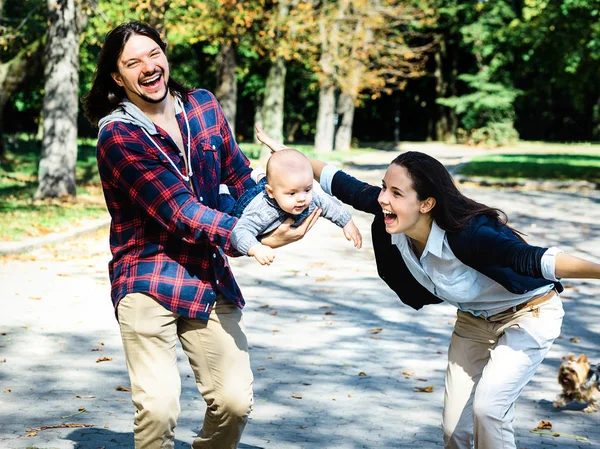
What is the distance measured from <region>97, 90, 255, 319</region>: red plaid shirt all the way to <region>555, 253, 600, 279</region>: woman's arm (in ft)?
4.30

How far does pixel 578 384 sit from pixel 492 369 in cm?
238

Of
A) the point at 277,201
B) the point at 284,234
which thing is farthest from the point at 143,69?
the point at 284,234

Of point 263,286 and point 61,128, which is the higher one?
point 61,128

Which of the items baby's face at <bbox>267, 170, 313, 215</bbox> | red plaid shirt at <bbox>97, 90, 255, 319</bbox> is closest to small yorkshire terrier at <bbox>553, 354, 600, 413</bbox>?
red plaid shirt at <bbox>97, 90, 255, 319</bbox>

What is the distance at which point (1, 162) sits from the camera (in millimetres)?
26594

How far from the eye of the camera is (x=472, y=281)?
3.97 metres

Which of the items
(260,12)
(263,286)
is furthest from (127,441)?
(260,12)

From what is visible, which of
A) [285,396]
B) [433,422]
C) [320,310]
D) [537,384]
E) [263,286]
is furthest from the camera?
[263,286]

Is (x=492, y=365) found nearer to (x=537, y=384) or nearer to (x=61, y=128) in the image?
(x=537, y=384)

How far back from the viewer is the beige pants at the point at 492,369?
12.8 ft

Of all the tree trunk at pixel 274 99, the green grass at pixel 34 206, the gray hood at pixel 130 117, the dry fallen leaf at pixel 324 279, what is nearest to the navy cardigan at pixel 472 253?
the gray hood at pixel 130 117

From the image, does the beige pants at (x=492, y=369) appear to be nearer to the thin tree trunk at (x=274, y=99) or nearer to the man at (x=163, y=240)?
the man at (x=163, y=240)

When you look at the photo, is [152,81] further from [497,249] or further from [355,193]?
[497,249]

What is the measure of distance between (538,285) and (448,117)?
59455mm
